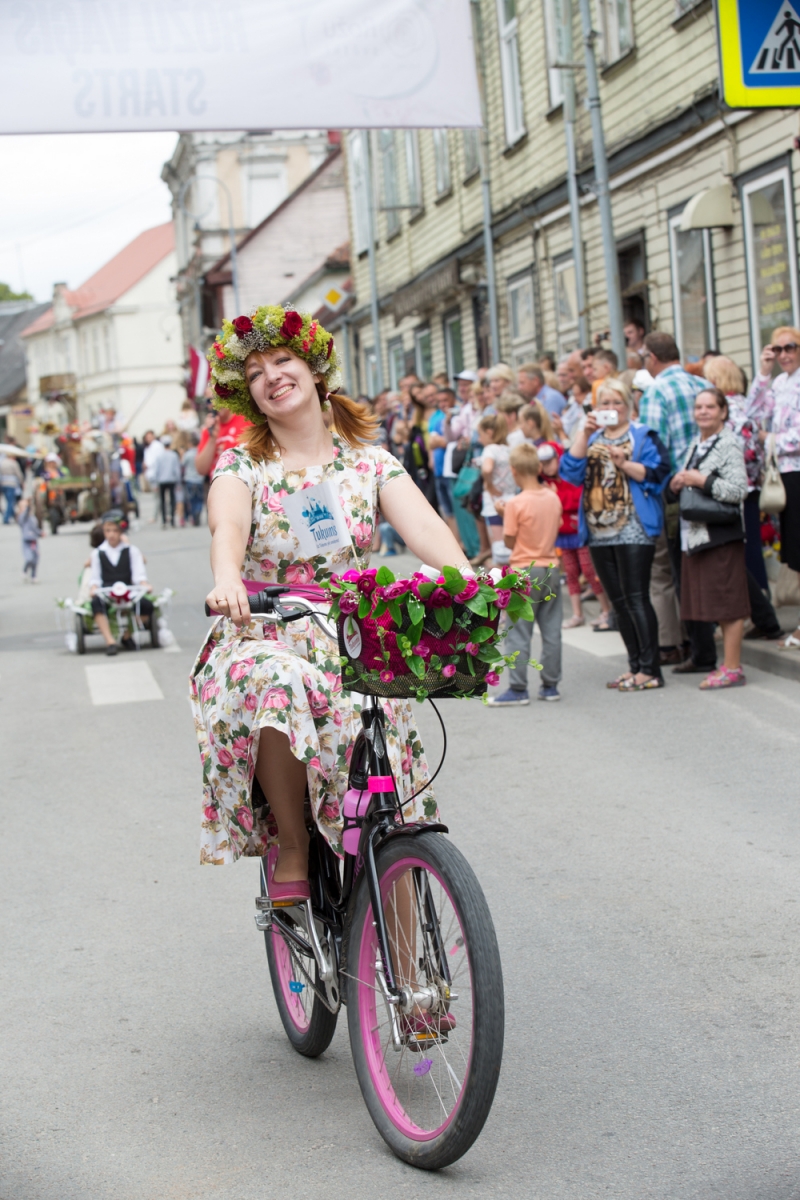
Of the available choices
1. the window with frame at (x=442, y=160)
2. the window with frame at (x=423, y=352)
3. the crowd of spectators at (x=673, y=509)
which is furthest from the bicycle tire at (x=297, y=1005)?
the window with frame at (x=423, y=352)

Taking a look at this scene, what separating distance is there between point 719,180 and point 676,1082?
13.9 m

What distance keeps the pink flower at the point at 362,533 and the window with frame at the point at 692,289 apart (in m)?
13.2

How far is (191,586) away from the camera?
1875 centimetres

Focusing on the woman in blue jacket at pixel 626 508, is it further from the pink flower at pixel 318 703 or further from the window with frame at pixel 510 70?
the window with frame at pixel 510 70

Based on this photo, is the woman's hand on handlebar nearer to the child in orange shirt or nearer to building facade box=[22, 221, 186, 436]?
the child in orange shirt

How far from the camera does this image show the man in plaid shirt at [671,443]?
10359 millimetres

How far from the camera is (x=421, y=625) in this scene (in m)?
3.39

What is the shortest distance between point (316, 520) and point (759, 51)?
19.2ft

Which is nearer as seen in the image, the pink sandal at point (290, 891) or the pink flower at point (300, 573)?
the pink sandal at point (290, 891)

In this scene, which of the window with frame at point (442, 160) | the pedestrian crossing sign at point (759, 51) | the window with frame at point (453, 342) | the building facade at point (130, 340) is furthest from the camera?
the building facade at point (130, 340)

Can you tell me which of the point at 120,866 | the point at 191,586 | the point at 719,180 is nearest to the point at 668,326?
the point at 719,180

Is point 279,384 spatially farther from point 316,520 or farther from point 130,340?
point 130,340

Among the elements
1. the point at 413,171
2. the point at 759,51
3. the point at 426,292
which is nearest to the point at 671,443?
the point at 759,51

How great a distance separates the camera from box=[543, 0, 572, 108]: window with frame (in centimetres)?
2005
